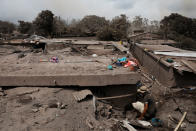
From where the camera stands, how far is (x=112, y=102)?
4.34 m

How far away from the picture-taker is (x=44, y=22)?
67.8ft

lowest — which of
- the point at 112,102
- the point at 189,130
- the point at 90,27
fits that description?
the point at 189,130

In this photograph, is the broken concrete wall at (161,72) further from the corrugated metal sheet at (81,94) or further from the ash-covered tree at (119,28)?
the ash-covered tree at (119,28)

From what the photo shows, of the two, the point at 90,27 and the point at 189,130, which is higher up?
the point at 90,27

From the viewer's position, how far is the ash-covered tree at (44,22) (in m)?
20.5

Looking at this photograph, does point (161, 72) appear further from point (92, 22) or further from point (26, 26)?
point (26, 26)

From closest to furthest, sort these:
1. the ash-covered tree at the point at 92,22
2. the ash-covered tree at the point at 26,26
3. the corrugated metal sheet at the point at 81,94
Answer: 1. the corrugated metal sheet at the point at 81,94
2. the ash-covered tree at the point at 26,26
3. the ash-covered tree at the point at 92,22

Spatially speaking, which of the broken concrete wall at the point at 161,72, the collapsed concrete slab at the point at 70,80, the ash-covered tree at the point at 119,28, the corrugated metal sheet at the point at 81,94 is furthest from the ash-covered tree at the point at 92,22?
the corrugated metal sheet at the point at 81,94

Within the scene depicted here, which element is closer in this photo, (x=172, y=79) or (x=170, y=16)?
(x=172, y=79)

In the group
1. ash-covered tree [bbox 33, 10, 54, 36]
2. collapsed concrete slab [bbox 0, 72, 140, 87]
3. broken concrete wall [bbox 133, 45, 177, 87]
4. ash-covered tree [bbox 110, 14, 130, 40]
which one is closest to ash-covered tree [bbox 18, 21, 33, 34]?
ash-covered tree [bbox 33, 10, 54, 36]

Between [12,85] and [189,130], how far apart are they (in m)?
4.71

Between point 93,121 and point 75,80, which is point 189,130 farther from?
point 75,80

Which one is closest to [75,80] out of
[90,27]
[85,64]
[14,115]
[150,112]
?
[85,64]

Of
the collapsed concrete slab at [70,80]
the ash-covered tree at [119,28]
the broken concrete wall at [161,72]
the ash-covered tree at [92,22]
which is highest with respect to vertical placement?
the ash-covered tree at [92,22]
